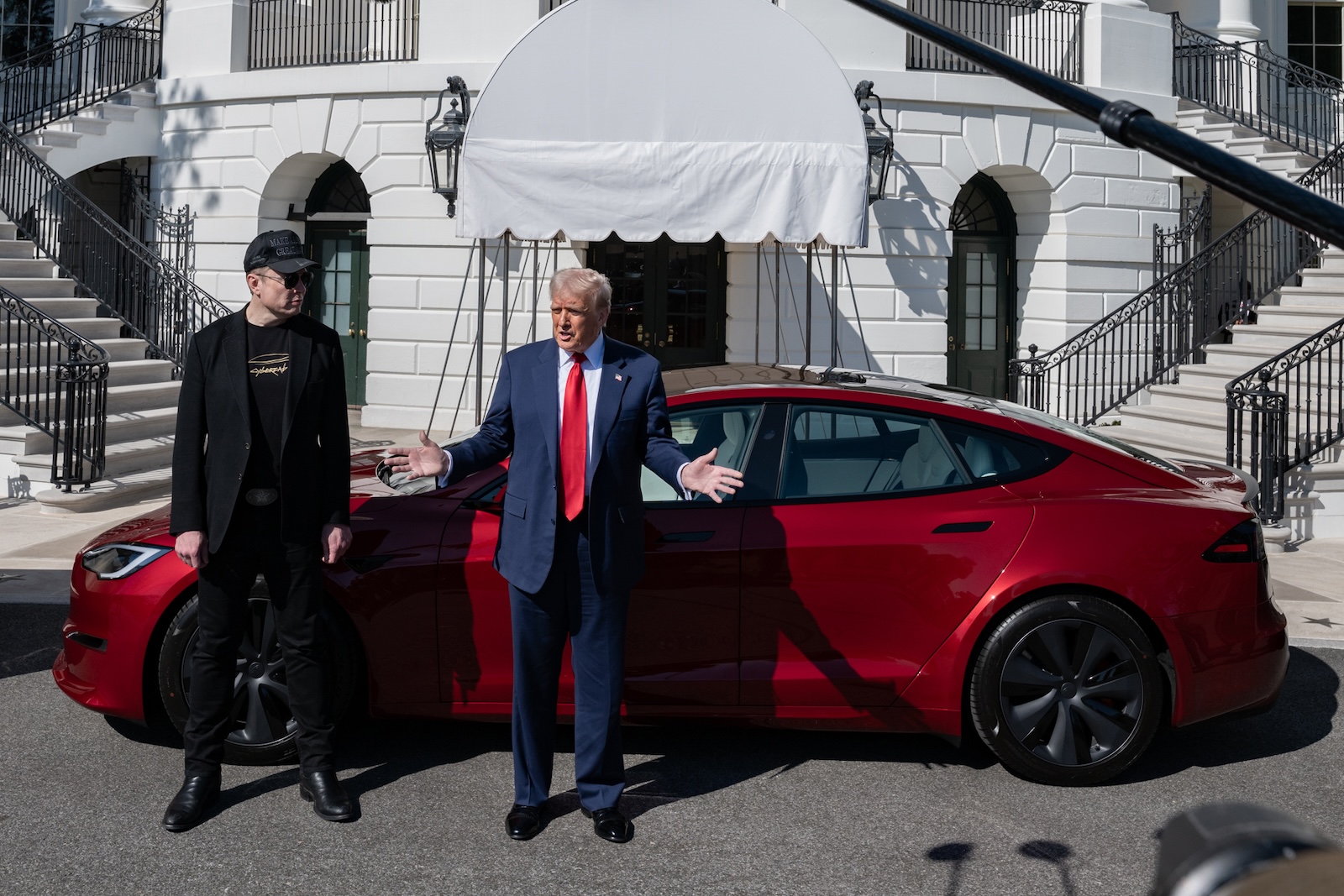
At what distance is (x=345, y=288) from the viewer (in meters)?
19.2

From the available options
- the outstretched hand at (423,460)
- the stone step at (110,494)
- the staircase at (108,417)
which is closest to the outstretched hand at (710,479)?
the outstretched hand at (423,460)

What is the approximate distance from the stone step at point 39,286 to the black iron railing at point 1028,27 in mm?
10939

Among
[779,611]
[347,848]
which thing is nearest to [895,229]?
[779,611]

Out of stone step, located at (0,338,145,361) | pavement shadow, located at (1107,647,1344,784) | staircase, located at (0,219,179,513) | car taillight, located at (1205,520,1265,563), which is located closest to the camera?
car taillight, located at (1205,520,1265,563)

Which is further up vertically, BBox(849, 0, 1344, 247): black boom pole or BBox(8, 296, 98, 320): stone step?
BBox(8, 296, 98, 320): stone step

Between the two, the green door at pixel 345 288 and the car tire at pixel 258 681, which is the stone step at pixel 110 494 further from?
the green door at pixel 345 288

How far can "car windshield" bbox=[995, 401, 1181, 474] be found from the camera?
17.7ft

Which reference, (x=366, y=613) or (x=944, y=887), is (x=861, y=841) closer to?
(x=944, y=887)

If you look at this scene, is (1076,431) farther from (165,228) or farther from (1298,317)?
(165,228)

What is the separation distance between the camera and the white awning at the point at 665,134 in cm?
1198

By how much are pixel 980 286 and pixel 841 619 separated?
14.8 m

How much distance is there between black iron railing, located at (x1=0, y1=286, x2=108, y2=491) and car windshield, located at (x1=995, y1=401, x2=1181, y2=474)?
853cm

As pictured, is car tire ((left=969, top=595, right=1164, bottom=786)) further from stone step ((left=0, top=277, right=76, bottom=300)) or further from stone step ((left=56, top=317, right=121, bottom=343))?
stone step ((left=0, top=277, right=76, bottom=300))

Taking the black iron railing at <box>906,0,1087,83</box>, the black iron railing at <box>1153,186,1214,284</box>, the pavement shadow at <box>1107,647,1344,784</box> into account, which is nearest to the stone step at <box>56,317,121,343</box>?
the black iron railing at <box>906,0,1087,83</box>
